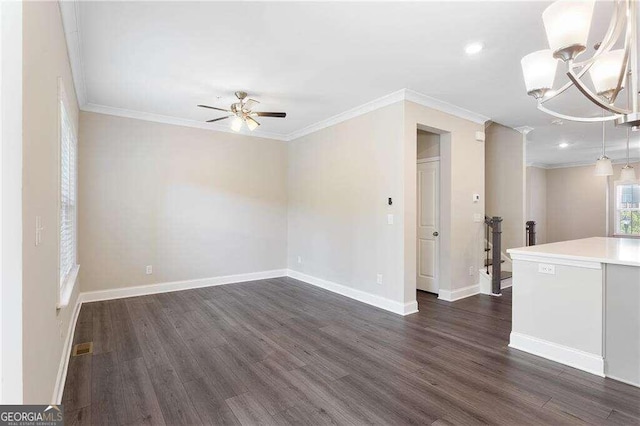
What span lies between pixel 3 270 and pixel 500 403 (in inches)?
110

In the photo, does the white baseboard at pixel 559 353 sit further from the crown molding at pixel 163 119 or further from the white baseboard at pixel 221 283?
the crown molding at pixel 163 119

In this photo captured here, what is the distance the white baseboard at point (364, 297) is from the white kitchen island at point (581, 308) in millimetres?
1193

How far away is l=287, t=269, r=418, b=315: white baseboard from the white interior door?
1.02 meters

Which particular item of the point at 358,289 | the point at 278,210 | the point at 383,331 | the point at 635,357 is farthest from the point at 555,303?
the point at 278,210

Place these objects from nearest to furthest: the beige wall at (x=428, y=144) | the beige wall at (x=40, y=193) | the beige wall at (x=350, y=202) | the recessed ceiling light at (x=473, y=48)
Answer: the beige wall at (x=40, y=193) < the recessed ceiling light at (x=473, y=48) < the beige wall at (x=350, y=202) < the beige wall at (x=428, y=144)

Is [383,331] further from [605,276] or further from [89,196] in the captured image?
[89,196]

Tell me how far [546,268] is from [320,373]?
2.20m

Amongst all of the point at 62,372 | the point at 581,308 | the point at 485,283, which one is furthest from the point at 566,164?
the point at 62,372

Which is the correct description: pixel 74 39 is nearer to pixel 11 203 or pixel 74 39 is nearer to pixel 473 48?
pixel 11 203

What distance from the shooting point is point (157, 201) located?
4.88 m

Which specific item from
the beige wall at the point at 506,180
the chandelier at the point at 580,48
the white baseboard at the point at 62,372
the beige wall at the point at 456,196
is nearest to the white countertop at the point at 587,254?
the chandelier at the point at 580,48

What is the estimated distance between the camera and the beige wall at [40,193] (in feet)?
4.26

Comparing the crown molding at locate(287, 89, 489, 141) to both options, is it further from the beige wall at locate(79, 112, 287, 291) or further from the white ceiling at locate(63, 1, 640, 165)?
the beige wall at locate(79, 112, 287, 291)

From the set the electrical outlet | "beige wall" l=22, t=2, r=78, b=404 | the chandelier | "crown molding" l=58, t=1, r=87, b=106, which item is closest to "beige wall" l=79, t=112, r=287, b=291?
"crown molding" l=58, t=1, r=87, b=106
